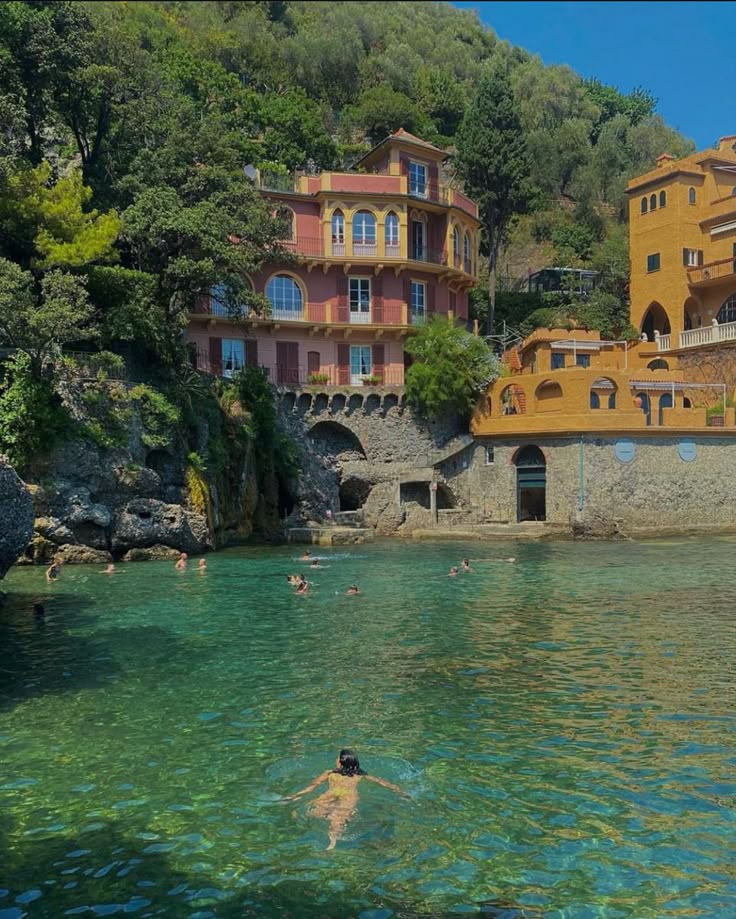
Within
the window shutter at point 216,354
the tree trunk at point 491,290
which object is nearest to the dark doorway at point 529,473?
the tree trunk at point 491,290

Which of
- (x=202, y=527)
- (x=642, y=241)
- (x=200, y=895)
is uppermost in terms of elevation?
(x=642, y=241)

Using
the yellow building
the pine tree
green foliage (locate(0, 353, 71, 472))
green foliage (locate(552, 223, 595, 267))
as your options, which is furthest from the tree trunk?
green foliage (locate(0, 353, 71, 472))

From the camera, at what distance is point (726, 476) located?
35.8 meters

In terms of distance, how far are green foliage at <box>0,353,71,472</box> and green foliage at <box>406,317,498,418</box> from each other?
60.5 feet

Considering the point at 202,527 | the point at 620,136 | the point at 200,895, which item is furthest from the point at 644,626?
the point at 620,136

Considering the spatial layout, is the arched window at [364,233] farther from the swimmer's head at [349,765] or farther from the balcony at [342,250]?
the swimmer's head at [349,765]

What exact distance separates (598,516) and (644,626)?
18.6m

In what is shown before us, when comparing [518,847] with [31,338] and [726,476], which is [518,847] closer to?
[31,338]

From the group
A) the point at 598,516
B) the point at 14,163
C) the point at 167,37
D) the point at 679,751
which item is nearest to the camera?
the point at 679,751

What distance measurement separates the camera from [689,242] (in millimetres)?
44750

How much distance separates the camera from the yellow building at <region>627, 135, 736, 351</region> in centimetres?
4359

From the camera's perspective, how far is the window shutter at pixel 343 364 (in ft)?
138

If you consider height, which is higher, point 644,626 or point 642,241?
point 642,241

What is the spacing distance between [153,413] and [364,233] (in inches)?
739
